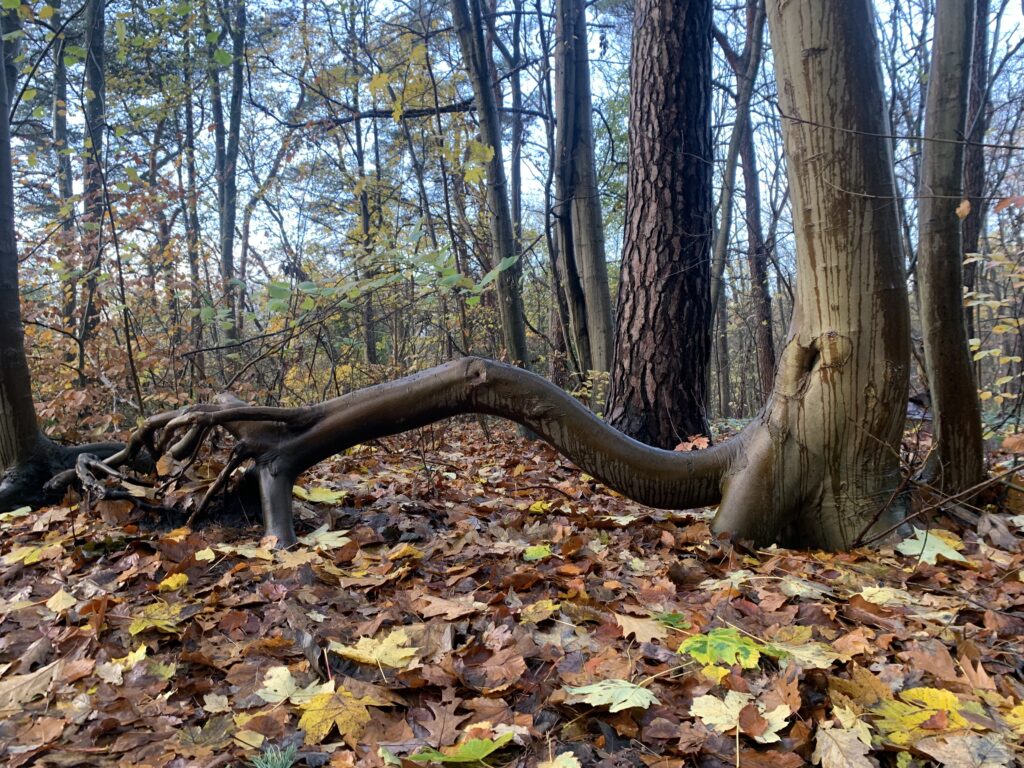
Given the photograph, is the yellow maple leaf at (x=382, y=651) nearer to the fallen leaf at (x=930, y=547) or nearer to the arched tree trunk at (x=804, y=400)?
the arched tree trunk at (x=804, y=400)

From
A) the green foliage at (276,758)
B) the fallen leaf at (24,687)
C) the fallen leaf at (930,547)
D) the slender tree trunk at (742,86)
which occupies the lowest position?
the fallen leaf at (930,547)

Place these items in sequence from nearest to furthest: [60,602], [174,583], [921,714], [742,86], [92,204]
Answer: [921,714] < [60,602] < [174,583] < [92,204] < [742,86]

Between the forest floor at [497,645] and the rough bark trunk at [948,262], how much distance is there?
39 cm

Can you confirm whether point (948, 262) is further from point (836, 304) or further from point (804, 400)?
point (804, 400)

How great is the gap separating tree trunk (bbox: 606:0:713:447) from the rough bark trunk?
1830 mm

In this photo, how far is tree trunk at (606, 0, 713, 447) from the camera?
193 inches

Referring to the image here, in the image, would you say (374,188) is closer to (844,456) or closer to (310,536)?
(310,536)

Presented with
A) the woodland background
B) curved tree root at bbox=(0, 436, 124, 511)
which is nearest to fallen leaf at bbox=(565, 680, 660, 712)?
the woodland background

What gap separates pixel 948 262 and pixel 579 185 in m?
3.89

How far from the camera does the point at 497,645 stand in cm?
197

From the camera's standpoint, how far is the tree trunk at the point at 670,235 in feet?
16.1

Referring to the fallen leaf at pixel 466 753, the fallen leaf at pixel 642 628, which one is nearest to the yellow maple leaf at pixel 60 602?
the fallen leaf at pixel 466 753

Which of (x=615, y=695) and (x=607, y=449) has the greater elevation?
(x=607, y=449)

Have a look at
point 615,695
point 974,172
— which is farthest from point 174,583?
point 974,172
